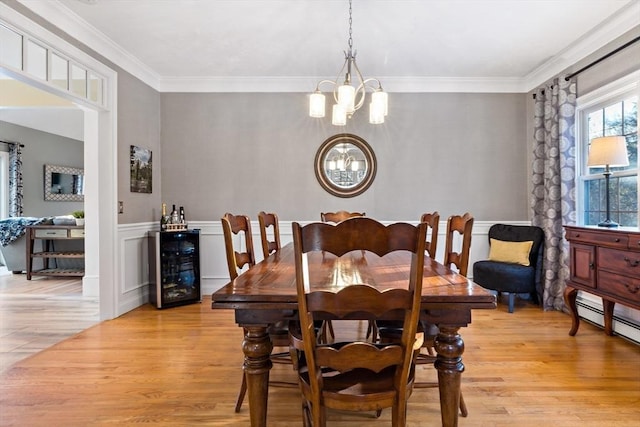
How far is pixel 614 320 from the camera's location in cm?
309

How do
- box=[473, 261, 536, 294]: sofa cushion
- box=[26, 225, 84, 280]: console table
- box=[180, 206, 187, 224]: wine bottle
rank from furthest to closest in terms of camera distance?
1. box=[26, 225, 84, 280]: console table
2. box=[180, 206, 187, 224]: wine bottle
3. box=[473, 261, 536, 294]: sofa cushion

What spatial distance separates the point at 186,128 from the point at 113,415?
3479 millimetres

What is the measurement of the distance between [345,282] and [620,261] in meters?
2.30

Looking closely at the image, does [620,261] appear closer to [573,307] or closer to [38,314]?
[573,307]

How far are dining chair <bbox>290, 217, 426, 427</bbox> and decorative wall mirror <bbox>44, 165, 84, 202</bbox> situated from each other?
30.2 feet

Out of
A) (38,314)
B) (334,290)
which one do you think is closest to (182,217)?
(38,314)

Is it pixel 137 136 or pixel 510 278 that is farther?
pixel 137 136

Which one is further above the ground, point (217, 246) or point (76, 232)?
point (76, 232)

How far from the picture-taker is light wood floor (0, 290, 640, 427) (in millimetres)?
1903

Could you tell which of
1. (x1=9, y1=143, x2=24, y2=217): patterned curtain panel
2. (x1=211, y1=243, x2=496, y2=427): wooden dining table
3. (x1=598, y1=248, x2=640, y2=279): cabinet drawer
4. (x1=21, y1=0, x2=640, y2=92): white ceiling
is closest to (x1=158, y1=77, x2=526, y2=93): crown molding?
(x1=21, y1=0, x2=640, y2=92): white ceiling

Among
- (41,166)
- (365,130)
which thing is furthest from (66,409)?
(41,166)

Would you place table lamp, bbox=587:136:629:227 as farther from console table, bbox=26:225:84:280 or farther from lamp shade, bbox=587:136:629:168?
console table, bbox=26:225:84:280

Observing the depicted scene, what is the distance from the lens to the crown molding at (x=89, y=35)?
9.14 ft

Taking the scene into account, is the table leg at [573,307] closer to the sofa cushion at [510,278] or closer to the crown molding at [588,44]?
the sofa cushion at [510,278]
